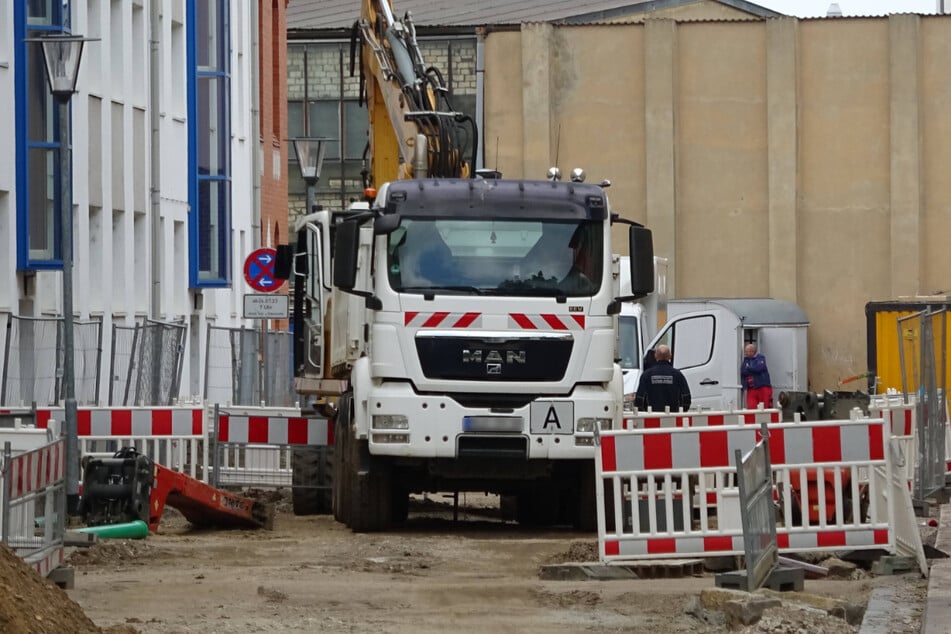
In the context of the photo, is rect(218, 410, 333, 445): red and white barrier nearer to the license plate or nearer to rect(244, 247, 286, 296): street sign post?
the license plate

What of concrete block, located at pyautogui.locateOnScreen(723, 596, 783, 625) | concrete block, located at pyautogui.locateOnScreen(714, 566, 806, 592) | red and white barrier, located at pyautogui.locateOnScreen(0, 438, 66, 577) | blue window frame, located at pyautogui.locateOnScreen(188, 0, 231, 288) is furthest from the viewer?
blue window frame, located at pyautogui.locateOnScreen(188, 0, 231, 288)

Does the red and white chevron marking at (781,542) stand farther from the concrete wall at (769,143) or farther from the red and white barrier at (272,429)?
the concrete wall at (769,143)

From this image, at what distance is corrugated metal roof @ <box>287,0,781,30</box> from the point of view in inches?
2376

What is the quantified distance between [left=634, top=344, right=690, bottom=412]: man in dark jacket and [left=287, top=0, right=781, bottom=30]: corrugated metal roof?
35.5 meters

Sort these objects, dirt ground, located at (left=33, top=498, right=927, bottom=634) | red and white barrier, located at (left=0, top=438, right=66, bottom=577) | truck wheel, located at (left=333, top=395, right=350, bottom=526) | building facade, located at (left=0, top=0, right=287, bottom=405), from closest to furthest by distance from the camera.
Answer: dirt ground, located at (left=33, top=498, right=927, bottom=634) → red and white barrier, located at (left=0, top=438, right=66, bottom=577) → truck wheel, located at (left=333, top=395, right=350, bottom=526) → building facade, located at (left=0, top=0, right=287, bottom=405)

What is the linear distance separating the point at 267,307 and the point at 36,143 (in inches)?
170

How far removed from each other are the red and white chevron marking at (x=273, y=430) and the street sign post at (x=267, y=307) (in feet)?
31.8

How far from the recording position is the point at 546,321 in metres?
17.9

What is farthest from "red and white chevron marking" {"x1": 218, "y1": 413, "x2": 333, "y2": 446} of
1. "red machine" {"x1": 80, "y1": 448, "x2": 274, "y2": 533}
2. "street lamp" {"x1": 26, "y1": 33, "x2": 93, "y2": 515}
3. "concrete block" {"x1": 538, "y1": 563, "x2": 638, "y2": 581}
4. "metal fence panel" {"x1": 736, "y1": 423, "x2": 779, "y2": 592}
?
"metal fence panel" {"x1": 736, "y1": 423, "x2": 779, "y2": 592}

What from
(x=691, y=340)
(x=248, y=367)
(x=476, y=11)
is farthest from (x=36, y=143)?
(x=476, y=11)

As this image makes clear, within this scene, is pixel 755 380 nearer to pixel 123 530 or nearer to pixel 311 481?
pixel 311 481

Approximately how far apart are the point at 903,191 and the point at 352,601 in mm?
42417

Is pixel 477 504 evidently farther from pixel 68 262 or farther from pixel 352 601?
pixel 352 601

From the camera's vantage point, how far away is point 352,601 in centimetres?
1255
